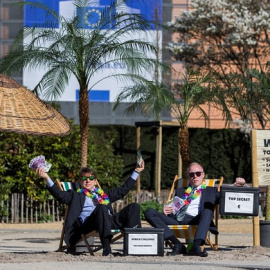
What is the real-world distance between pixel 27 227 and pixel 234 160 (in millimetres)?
8526

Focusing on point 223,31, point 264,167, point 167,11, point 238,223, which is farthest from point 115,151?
point 264,167

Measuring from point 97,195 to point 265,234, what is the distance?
2.35m

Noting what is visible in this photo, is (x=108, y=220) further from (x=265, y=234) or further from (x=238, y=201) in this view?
(x=265, y=234)

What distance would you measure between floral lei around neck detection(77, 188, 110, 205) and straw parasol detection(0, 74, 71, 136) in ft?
5.12

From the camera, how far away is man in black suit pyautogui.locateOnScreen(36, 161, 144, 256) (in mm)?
9656

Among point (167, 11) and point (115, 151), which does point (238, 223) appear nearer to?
point (115, 151)

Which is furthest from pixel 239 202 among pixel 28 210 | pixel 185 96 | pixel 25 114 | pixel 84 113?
pixel 28 210

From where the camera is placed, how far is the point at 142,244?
369 inches

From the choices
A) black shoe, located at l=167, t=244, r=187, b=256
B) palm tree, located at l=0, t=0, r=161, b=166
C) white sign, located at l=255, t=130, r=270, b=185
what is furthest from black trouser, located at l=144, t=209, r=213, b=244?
palm tree, located at l=0, t=0, r=161, b=166

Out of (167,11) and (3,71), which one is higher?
(167,11)

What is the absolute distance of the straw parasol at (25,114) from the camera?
26.8 feet

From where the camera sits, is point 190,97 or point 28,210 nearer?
point 190,97

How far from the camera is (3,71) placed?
50.5 ft

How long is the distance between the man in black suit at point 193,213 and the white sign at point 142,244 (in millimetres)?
341
